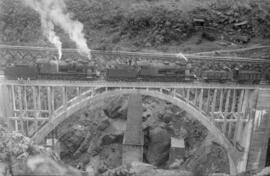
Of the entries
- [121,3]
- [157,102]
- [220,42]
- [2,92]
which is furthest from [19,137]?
[121,3]

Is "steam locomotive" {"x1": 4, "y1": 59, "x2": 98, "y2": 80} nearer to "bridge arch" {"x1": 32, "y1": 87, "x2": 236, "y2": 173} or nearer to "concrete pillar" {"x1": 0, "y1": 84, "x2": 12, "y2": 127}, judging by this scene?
"concrete pillar" {"x1": 0, "y1": 84, "x2": 12, "y2": 127}

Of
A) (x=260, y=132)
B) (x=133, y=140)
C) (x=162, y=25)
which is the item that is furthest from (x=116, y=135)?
(x=162, y=25)

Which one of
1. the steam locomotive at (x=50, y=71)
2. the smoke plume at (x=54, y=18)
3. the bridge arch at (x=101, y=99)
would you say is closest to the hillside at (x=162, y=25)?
the smoke plume at (x=54, y=18)

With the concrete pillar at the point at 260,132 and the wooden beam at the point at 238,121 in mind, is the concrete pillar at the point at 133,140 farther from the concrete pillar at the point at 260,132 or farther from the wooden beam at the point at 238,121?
the concrete pillar at the point at 260,132

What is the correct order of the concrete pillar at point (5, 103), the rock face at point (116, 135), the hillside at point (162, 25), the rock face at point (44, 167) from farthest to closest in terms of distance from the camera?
the hillside at point (162, 25) < the rock face at point (116, 135) < the concrete pillar at point (5, 103) < the rock face at point (44, 167)

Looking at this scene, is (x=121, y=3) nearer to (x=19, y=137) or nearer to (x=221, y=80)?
(x=221, y=80)

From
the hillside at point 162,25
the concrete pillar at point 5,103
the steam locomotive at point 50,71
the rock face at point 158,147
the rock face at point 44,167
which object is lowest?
the rock face at point 158,147
